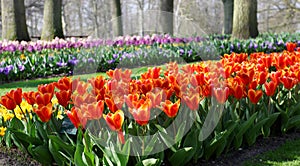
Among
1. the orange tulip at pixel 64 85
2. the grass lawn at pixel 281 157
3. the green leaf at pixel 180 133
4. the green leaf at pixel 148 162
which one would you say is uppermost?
the orange tulip at pixel 64 85

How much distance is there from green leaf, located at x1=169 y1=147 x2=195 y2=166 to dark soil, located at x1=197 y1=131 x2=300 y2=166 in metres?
0.27

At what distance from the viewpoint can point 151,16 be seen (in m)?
5.44

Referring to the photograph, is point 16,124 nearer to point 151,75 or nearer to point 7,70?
point 151,75

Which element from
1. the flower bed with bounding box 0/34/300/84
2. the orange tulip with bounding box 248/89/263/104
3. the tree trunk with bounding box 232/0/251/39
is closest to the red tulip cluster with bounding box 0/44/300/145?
the orange tulip with bounding box 248/89/263/104

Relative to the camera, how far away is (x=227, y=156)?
3002mm

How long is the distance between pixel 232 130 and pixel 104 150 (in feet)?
3.34

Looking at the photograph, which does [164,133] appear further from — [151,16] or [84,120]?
[151,16]

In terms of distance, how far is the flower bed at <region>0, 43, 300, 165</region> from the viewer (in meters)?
2.38

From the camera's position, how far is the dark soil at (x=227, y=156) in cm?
289

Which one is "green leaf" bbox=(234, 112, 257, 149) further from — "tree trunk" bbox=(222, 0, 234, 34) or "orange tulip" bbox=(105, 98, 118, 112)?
"tree trunk" bbox=(222, 0, 234, 34)

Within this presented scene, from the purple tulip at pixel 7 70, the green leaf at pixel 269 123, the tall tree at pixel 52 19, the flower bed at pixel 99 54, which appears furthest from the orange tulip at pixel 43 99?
the tall tree at pixel 52 19

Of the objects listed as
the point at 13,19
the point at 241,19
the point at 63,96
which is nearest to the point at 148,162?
the point at 63,96

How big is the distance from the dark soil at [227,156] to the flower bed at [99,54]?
349 centimetres

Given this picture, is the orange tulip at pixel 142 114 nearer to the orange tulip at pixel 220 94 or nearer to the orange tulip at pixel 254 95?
the orange tulip at pixel 220 94
